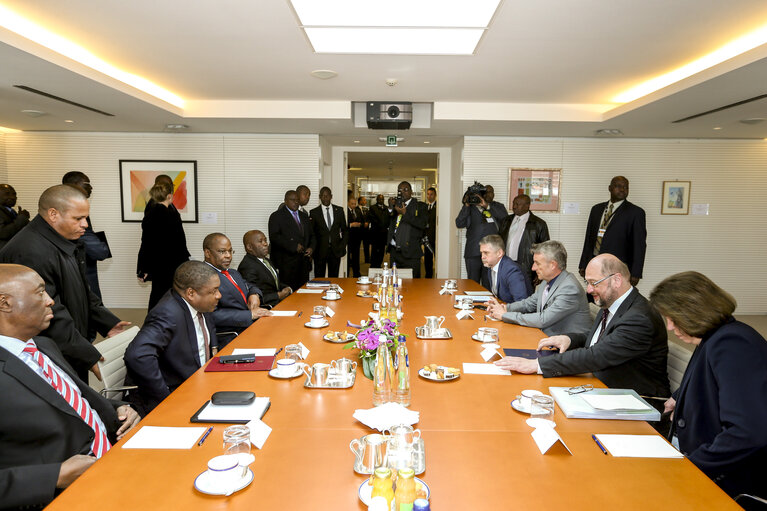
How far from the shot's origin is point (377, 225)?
10.5 m

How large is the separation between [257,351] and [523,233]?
4.65 meters

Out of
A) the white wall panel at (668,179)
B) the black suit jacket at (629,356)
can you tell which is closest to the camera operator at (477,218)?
the white wall panel at (668,179)

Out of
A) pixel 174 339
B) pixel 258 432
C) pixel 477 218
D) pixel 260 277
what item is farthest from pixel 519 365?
pixel 477 218

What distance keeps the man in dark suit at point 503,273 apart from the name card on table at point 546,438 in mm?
2777

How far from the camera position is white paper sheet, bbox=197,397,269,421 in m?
1.79

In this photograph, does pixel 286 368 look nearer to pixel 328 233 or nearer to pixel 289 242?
pixel 289 242

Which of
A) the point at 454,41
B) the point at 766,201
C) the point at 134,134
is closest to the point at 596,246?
the point at 766,201

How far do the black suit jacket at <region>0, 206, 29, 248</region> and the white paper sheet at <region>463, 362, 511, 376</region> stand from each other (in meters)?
4.94

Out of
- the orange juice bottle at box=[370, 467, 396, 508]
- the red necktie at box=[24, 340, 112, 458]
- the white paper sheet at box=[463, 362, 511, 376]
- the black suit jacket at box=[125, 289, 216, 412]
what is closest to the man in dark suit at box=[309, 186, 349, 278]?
the black suit jacket at box=[125, 289, 216, 412]

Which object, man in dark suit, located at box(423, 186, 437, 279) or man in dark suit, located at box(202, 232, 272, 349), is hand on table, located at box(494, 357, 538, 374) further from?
man in dark suit, located at box(423, 186, 437, 279)

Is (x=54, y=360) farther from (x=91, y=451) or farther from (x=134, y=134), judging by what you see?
(x=134, y=134)

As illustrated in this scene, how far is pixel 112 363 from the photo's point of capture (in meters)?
2.65

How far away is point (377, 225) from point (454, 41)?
6.76m

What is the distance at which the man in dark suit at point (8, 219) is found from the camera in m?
5.04
